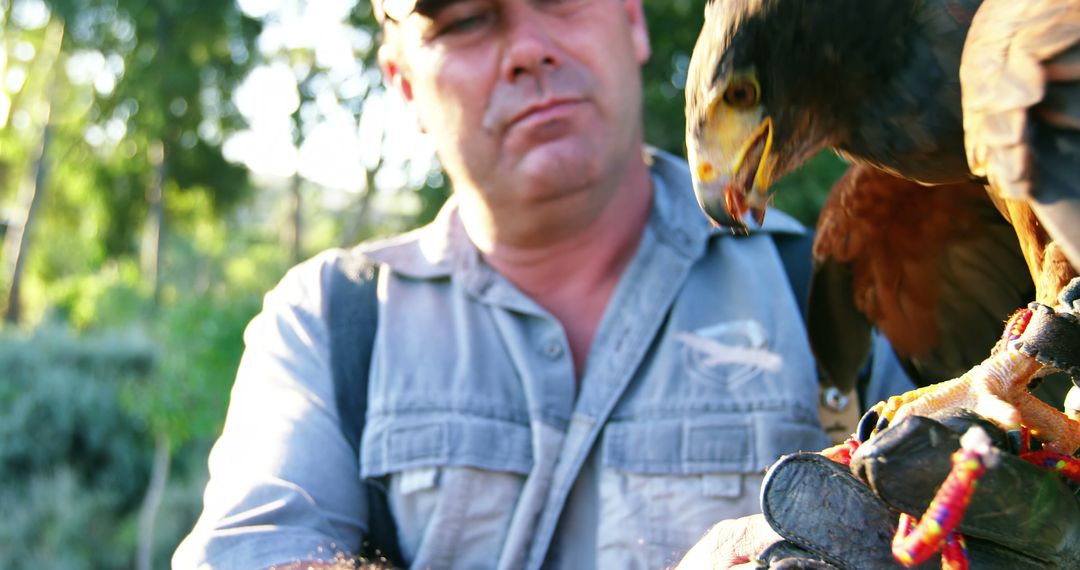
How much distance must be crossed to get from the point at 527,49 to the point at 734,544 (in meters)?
1.32

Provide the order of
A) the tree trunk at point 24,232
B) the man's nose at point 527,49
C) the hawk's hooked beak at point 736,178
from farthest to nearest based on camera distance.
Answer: the tree trunk at point 24,232 → the man's nose at point 527,49 → the hawk's hooked beak at point 736,178

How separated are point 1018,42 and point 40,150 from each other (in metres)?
19.5

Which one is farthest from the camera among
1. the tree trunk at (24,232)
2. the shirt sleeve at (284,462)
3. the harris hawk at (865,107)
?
the tree trunk at (24,232)

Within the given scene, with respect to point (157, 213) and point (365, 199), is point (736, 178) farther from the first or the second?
point (157, 213)

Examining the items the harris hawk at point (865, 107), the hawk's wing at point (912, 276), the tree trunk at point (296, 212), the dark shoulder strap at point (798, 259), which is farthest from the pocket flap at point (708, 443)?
the tree trunk at point (296, 212)

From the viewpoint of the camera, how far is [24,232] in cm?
1764

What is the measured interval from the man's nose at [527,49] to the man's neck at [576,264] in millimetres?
415

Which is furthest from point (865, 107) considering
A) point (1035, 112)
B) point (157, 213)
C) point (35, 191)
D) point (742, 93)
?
point (35, 191)

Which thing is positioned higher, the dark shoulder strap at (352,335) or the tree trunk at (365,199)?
the dark shoulder strap at (352,335)

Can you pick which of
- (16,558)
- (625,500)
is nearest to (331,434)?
(625,500)

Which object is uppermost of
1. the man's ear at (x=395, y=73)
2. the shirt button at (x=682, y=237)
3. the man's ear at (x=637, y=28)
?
the man's ear at (x=637, y=28)

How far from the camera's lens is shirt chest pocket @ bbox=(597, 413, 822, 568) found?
2.13m

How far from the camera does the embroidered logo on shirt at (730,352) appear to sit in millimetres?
2232

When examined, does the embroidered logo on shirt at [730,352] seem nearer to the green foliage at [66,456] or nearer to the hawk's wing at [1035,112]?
the hawk's wing at [1035,112]
